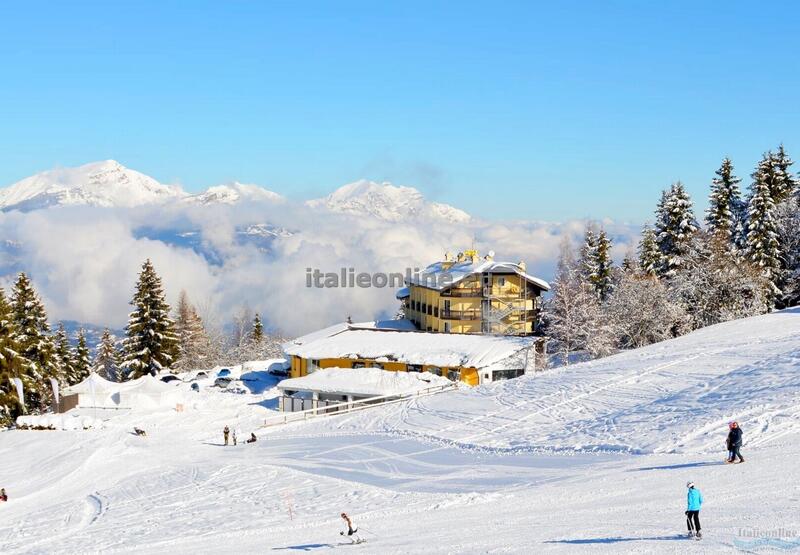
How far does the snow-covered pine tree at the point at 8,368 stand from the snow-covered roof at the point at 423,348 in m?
20.1

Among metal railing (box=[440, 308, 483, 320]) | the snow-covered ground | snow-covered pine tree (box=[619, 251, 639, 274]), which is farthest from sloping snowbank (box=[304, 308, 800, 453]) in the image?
metal railing (box=[440, 308, 483, 320])

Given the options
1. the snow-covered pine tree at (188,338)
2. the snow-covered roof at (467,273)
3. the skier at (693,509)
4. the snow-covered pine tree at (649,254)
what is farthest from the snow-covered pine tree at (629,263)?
the skier at (693,509)

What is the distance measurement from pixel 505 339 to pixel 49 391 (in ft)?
124

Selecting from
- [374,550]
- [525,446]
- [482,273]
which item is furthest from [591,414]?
[482,273]

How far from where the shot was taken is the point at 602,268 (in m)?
69.9

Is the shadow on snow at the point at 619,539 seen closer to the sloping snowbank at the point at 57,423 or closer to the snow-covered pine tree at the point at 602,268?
the sloping snowbank at the point at 57,423

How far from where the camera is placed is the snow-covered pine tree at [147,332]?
65438mm

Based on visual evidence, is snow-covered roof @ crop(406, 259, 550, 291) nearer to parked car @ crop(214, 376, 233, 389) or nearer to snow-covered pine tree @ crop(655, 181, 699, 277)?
snow-covered pine tree @ crop(655, 181, 699, 277)

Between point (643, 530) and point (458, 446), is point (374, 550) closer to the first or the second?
point (643, 530)

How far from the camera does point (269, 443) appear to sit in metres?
40.8

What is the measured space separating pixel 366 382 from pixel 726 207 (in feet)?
118

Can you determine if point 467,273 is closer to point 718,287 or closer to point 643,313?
point 643,313

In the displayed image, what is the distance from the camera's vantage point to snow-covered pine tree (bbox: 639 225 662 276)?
6638cm

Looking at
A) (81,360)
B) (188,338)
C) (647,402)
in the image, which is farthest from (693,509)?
(188,338)
